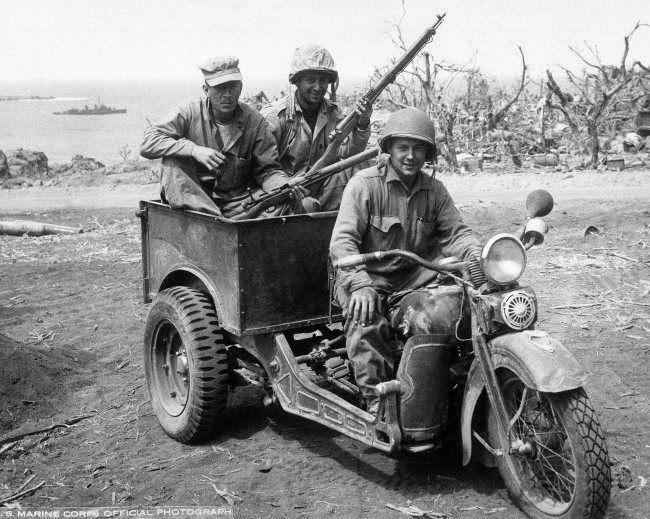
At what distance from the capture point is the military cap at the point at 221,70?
5.37m

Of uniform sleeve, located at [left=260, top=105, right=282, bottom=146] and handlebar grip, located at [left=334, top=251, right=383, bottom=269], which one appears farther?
uniform sleeve, located at [left=260, top=105, right=282, bottom=146]

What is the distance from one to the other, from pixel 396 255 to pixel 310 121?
2507 mm

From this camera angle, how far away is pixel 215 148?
557cm

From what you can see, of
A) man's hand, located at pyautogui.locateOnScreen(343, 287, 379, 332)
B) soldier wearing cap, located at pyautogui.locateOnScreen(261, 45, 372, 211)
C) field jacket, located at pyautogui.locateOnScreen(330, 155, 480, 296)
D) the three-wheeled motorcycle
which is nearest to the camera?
the three-wheeled motorcycle

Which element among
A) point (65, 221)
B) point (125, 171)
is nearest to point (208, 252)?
point (65, 221)

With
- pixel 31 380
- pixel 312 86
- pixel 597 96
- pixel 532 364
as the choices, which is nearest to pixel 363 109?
pixel 312 86

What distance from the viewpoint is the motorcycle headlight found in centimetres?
382

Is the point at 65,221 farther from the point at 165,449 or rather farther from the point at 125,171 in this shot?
the point at 165,449

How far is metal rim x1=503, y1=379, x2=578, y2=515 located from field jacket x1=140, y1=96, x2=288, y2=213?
230 cm

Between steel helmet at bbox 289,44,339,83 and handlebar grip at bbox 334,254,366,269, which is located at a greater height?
steel helmet at bbox 289,44,339,83

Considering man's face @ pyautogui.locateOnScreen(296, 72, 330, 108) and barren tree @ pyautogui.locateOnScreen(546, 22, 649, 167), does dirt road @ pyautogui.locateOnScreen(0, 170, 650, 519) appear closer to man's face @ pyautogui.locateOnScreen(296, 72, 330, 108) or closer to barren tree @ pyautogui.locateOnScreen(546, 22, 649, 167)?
man's face @ pyautogui.locateOnScreen(296, 72, 330, 108)

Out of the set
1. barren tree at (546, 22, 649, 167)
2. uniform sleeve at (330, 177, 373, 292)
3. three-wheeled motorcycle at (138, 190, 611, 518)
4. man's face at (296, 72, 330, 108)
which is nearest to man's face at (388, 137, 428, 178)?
uniform sleeve at (330, 177, 373, 292)

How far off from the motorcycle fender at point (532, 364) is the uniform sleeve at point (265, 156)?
2220mm

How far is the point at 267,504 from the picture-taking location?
14.1 feet
